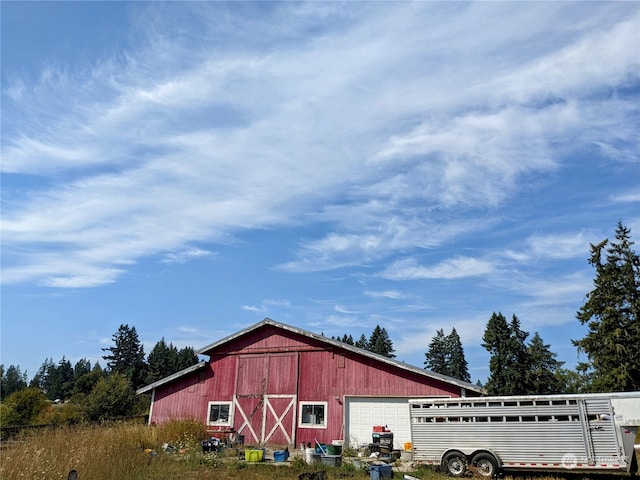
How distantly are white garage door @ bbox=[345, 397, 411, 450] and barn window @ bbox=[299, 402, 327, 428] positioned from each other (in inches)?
47.0

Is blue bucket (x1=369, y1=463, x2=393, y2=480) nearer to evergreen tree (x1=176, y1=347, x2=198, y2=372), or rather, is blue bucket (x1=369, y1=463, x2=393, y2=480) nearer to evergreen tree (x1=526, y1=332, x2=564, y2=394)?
evergreen tree (x1=526, y1=332, x2=564, y2=394)

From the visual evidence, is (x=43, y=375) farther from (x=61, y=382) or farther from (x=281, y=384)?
(x=281, y=384)

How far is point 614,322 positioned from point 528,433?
1054 inches

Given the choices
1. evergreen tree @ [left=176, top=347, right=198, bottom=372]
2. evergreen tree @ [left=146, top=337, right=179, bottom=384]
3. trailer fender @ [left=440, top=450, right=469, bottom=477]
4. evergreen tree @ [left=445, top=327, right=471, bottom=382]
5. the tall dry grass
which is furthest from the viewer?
evergreen tree @ [left=176, top=347, right=198, bottom=372]

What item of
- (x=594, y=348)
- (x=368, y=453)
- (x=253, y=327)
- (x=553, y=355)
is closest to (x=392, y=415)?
(x=368, y=453)

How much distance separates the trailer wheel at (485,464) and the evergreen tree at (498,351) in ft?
142

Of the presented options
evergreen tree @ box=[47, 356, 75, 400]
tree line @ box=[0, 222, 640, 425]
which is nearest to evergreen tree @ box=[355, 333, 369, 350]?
tree line @ box=[0, 222, 640, 425]

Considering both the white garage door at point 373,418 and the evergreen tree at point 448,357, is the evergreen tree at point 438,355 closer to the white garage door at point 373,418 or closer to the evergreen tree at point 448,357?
the evergreen tree at point 448,357

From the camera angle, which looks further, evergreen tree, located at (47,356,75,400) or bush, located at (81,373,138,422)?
evergreen tree, located at (47,356,75,400)

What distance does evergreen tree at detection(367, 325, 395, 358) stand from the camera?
85431mm

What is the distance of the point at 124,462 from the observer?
10.1 m

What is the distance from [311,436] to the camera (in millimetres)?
21469

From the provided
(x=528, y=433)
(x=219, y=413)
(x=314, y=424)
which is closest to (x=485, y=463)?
(x=528, y=433)

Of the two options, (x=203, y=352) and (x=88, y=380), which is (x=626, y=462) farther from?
(x=88, y=380)
